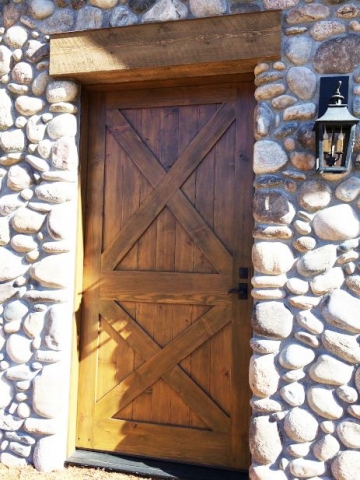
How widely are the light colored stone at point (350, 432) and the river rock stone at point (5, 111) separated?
2601mm

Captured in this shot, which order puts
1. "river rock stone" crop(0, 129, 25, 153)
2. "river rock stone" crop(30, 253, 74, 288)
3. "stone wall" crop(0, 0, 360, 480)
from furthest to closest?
"river rock stone" crop(0, 129, 25, 153) < "river rock stone" crop(30, 253, 74, 288) < "stone wall" crop(0, 0, 360, 480)

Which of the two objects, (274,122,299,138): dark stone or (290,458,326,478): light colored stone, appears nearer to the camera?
(290,458,326,478): light colored stone

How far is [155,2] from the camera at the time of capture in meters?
2.97

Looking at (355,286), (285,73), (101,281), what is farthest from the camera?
(101,281)

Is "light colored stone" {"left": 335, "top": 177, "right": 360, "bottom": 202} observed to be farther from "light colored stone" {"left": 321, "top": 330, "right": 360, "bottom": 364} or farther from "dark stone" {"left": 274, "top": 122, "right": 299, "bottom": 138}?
"light colored stone" {"left": 321, "top": 330, "right": 360, "bottom": 364}

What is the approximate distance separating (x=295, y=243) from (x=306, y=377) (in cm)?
70

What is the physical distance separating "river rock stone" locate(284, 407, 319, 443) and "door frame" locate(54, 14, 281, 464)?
633 millimetres

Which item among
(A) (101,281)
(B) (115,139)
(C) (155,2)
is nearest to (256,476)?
(A) (101,281)

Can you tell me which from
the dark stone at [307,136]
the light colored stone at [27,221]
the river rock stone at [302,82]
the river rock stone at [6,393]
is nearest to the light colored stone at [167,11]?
the river rock stone at [302,82]

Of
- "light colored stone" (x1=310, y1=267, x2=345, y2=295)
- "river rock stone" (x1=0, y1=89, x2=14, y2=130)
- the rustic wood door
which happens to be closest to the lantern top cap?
the rustic wood door

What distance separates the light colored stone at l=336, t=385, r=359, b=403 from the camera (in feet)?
8.22

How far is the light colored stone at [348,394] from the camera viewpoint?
2506mm

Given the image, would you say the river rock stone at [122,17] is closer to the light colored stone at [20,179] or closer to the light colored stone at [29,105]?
the light colored stone at [29,105]

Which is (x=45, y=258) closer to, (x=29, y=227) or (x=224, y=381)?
(x=29, y=227)
